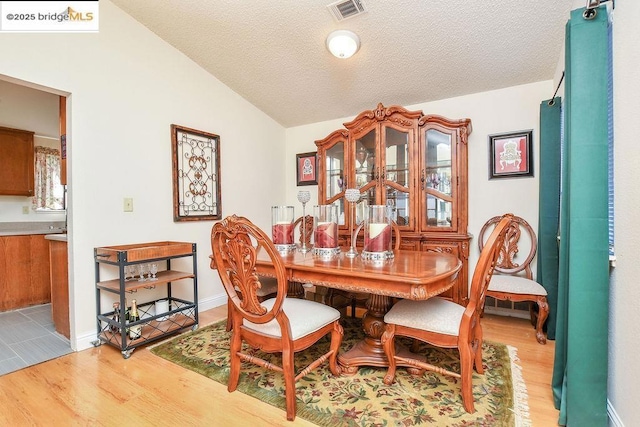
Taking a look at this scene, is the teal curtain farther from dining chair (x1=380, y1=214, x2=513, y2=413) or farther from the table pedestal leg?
the table pedestal leg

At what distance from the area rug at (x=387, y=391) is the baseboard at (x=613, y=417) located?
1.04ft

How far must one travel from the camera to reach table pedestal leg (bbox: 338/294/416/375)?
1.88 metres

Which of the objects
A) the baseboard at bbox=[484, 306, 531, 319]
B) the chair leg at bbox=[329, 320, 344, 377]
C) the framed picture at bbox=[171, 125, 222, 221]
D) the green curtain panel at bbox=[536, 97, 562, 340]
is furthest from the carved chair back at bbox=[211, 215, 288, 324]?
the baseboard at bbox=[484, 306, 531, 319]

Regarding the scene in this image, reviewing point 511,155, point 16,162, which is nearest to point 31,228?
point 16,162

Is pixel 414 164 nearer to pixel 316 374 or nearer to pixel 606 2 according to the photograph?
pixel 606 2

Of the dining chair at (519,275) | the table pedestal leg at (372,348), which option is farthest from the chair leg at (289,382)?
the dining chair at (519,275)

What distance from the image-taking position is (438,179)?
9.43 feet

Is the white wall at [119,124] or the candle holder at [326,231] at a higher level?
the white wall at [119,124]

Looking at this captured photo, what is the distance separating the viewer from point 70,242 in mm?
2279

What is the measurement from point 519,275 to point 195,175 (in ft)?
10.6

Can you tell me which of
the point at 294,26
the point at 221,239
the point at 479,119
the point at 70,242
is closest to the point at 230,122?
the point at 294,26

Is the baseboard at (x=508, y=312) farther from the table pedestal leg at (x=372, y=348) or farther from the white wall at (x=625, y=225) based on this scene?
the white wall at (x=625, y=225)

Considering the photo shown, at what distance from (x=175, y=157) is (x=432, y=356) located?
105 inches

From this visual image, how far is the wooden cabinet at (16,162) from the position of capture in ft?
11.6
